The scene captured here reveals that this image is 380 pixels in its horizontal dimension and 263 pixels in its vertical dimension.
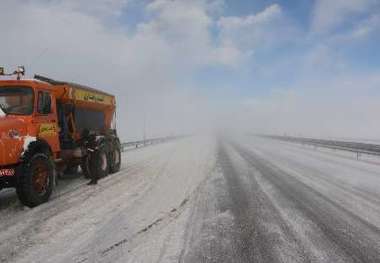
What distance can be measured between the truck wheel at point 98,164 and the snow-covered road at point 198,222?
778mm

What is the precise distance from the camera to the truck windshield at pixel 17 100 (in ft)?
27.1

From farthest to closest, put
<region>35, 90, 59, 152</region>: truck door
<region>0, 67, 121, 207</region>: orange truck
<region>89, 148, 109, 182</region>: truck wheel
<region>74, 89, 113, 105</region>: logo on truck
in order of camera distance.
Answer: <region>89, 148, 109, 182</region>: truck wheel, <region>74, 89, 113, 105</region>: logo on truck, <region>35, 90, 59, 152</region>: truck door, <region>0, 67, 121, 207</region>: orange truck

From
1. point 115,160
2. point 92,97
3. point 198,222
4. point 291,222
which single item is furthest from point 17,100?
point 291,222

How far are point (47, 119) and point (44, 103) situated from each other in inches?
14.9

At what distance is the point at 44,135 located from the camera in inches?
344

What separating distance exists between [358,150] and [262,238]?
17156 mm

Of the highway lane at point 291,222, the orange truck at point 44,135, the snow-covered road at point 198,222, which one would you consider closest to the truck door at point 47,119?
the orange truck at point 44,135

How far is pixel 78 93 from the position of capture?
36.5 feet

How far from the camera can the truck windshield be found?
8.27 metres

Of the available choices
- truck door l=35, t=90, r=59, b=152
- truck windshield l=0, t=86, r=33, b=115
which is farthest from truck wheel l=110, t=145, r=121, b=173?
truck windshield l=0, t=86, r=33, b=115

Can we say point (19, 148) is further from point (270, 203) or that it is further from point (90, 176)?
point (270, 203)

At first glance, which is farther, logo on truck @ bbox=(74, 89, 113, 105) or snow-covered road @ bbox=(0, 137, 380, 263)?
logo on truck @ bbox=(74, 89, 113, 105)

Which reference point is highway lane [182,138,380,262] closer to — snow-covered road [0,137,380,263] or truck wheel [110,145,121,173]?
snow-covered road [0,137,380,263]

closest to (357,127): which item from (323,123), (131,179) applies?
(323,123)
